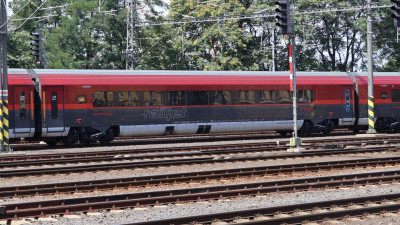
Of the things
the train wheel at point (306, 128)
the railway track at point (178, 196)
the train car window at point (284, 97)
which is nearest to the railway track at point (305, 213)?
the railway track at point (178, 196)

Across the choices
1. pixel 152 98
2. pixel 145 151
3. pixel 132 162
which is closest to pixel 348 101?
pixel 152 98

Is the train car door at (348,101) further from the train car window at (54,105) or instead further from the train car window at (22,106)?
the train car window at (22,106)

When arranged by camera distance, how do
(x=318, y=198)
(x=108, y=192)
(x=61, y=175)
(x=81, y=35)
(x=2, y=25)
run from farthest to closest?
(x=81, y=35) < (x=2, y=25) < (x=61, y=175) < (x=108, y=192) < (x=318, y=198)

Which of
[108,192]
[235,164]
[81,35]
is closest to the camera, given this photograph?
[108,192]

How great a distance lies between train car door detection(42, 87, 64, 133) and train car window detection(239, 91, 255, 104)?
8190 millimetres

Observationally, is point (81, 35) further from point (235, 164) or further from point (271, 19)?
point (235, 164)

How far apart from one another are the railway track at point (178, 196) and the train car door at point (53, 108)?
506 inches

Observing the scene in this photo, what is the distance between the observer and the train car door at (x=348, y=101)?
3003cm

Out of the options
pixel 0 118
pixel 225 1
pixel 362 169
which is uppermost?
pixel 225 1

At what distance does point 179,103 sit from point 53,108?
220 inches

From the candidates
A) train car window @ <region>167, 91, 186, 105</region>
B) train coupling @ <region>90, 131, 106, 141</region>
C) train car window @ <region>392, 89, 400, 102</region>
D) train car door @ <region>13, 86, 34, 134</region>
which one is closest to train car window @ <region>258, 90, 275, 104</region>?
train car window @ <region>167, 91, 186, 105</region>

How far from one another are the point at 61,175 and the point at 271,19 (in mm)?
34369

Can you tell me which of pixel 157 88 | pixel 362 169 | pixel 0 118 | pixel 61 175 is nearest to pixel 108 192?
pixel 61 175

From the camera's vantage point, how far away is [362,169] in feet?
55.4
